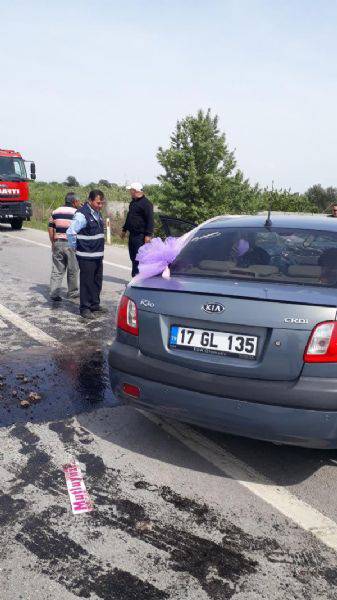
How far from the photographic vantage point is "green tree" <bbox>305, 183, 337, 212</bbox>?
63312mm

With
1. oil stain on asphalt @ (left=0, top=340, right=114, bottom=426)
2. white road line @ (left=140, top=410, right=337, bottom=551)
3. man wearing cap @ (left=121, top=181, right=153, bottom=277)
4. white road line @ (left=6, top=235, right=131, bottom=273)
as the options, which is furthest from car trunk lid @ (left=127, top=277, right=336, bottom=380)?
white road line @ (left=6, top=235, right=131, bottom=273)

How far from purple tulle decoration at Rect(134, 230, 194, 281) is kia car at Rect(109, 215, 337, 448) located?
7 centimetres

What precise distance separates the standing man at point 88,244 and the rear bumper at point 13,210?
1419 cm

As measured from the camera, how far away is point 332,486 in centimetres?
304

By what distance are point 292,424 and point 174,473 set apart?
81cm

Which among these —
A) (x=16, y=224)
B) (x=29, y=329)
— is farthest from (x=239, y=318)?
(x=16, y=224)

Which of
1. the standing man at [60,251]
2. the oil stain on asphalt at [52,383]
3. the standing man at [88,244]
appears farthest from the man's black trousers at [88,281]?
the oil stain on asphalt at [52,383]

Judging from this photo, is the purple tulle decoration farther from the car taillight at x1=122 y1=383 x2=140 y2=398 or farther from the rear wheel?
the rear wheel

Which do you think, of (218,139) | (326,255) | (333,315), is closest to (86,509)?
(333,315)

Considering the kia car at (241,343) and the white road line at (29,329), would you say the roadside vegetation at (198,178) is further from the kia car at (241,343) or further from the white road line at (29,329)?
the kia car at (241,343)

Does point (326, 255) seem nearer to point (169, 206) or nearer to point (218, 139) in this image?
point (169, 206)

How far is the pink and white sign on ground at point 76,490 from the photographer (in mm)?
2781

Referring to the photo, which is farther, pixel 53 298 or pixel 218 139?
pixel 218 139

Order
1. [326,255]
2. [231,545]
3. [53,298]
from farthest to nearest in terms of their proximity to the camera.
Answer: [53,298] < [326,255] < [231,545]
